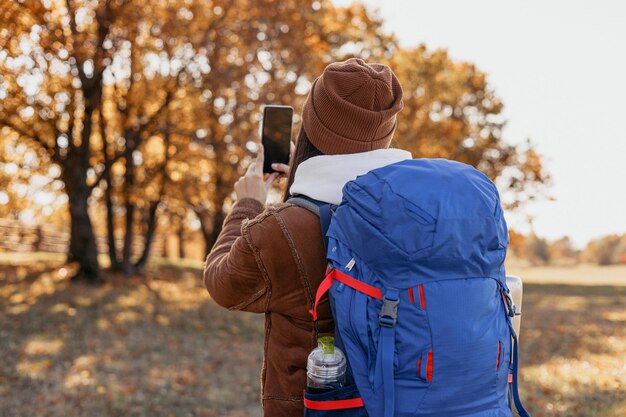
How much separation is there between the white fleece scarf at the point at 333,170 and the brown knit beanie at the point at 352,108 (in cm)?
5

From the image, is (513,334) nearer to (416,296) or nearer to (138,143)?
(416,296)

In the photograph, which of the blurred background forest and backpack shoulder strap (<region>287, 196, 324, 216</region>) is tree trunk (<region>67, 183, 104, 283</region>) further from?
backpack shoulder strap (<region>287, 196, 324, 216</region>)

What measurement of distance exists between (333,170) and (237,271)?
1.50 feet

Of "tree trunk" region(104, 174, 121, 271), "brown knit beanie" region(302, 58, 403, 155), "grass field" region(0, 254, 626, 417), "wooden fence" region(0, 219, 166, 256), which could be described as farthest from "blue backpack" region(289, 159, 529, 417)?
"wooden fence" region(0, 219, 166, 256)

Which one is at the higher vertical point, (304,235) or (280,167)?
(280,167)

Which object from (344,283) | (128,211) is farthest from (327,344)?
(128,211)

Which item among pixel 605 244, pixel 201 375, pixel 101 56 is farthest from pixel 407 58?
pixel 605 244

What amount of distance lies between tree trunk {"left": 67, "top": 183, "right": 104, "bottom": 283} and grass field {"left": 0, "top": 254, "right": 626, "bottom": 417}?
45cm

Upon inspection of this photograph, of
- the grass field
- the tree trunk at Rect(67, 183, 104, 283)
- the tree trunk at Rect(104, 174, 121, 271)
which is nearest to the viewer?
the grass field

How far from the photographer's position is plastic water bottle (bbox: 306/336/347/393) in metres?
1.84

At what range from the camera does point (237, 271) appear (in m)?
2.02

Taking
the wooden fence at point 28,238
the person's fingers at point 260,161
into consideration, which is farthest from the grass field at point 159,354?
the wooden fence at point 28,238

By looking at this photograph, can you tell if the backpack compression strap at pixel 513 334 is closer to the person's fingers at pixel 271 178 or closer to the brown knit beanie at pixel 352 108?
the brown knit beanie at pixel 352 108

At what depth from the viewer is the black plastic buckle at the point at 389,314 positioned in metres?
1.72
